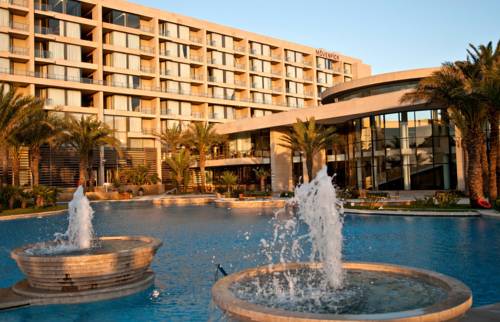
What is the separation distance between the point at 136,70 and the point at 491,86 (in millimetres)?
44755

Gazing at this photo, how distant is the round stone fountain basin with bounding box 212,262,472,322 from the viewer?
5.15m

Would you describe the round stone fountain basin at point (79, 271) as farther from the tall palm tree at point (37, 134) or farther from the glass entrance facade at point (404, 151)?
the glass entrance facade at point (404, 151)

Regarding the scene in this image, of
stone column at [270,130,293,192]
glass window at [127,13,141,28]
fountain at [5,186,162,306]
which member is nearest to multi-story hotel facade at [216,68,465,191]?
stone column at [270,130,293,192]

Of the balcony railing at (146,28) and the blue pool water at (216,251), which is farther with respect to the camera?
the balcony railing at (146,28)

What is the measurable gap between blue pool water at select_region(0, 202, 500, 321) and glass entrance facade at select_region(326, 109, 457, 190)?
13.8 m

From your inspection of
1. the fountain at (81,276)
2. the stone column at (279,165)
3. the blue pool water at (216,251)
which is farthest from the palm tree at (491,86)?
the stone column at (279,165)

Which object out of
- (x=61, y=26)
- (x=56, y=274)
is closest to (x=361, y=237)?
(x=56, y=274)

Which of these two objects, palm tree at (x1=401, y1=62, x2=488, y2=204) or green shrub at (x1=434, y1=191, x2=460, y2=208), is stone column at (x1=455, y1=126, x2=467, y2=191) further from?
green shrub at (x1=434, y1=191, x2=460, y2=208)

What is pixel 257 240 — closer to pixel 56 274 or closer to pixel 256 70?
pixel 56 274

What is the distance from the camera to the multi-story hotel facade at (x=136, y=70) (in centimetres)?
4978

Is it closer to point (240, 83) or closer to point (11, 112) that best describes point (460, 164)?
point (11, 112)

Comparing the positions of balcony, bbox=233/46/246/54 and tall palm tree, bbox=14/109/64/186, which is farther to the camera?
balcony, bbox=233/46/246/54

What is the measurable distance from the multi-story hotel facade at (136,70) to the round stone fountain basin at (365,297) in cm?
4312

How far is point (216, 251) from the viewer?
565 inches
